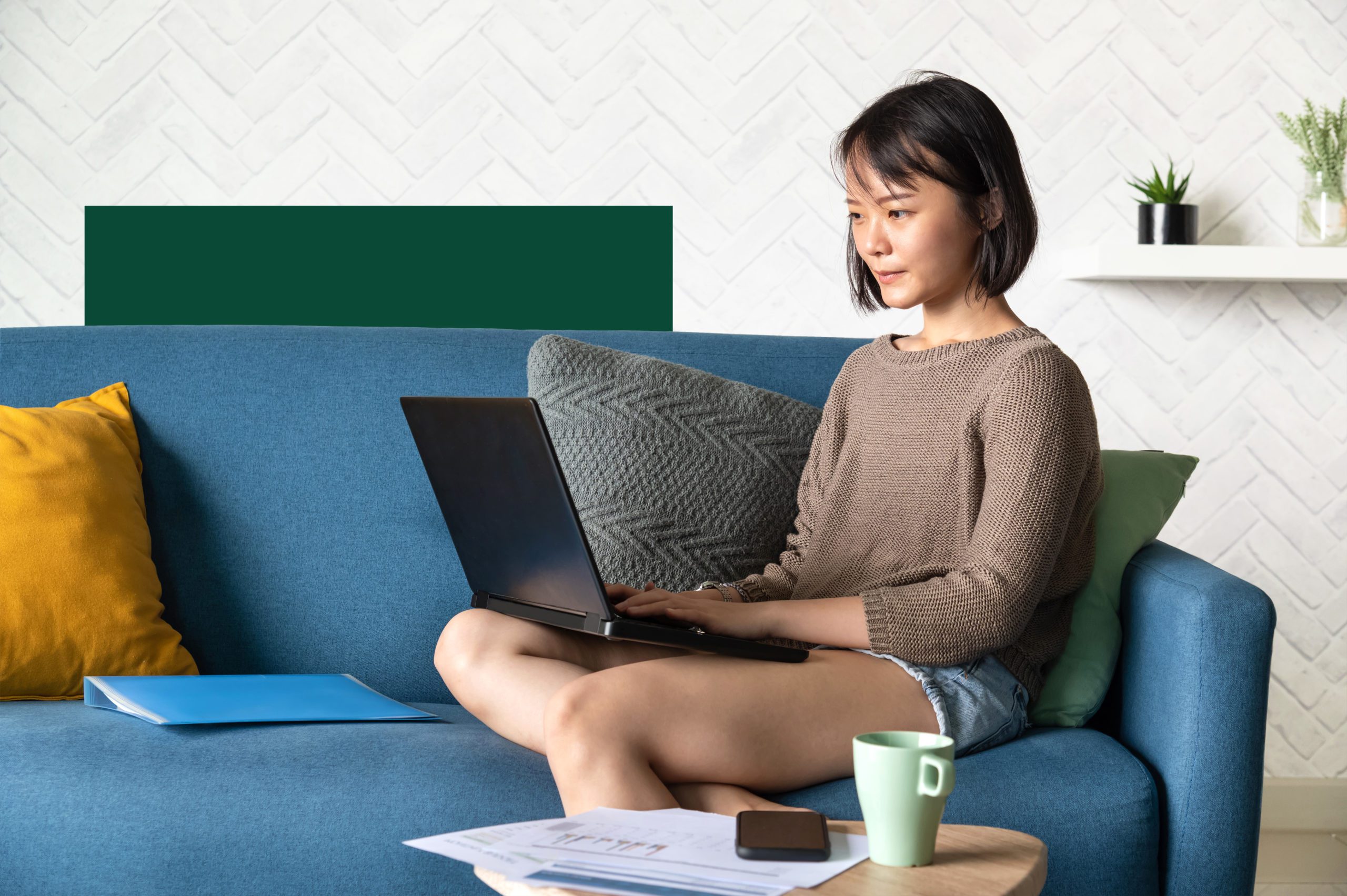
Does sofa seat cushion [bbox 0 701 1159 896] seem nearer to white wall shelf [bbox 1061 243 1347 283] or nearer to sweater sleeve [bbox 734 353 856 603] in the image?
sweater sleeve [bbox 734 353 856 603]

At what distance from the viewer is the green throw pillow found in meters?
1.43

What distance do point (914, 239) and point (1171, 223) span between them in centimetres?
145

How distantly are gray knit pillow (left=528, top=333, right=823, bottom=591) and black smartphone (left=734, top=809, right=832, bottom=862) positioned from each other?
81cm

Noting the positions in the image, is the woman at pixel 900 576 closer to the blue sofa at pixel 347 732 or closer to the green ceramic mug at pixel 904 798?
the blue sofa at pixel 347 732

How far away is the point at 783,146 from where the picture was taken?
8.94 feet

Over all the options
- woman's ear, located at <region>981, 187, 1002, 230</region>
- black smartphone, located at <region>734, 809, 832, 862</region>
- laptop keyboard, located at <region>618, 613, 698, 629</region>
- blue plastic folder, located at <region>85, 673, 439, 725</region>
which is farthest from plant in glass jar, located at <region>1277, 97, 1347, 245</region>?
black smartphone, located at <region>734, 809, 832, 862</region>

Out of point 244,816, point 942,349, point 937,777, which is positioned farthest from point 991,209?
point 244,816

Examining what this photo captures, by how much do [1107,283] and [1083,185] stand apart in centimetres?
23

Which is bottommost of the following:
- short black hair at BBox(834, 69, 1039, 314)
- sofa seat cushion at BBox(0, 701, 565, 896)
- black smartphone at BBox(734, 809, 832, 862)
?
sofa seat cushion at BBox(0, 701, 565, 896)

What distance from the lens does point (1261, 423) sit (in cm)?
275

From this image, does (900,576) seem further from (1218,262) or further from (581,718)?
(1218,262)

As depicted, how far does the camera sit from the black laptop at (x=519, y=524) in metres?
1.15

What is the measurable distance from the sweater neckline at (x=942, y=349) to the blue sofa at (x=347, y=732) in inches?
12.8

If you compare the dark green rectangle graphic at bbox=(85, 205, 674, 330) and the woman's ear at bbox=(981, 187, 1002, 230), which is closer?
the woman's ear at bbox=(981, 187, 1002, 230)
